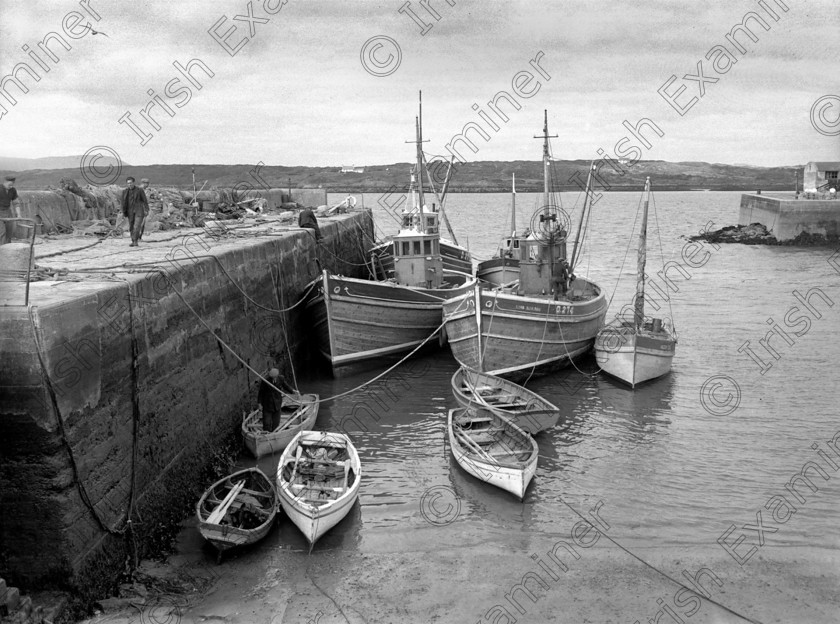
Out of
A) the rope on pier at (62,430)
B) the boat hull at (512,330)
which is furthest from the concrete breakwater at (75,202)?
the boat hull at (512,330)


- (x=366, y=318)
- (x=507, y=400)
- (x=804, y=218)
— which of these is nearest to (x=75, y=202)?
(x=366, y=318)

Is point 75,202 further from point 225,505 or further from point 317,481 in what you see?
point 225,505

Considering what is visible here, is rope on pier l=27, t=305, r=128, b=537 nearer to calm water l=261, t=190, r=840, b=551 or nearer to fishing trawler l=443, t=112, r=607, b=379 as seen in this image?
calm water l=261, t=190, r=840, b=551

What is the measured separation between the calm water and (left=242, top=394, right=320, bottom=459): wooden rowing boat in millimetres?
480

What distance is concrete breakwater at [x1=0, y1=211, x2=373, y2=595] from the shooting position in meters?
7.62

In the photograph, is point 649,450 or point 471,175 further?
point 471,175

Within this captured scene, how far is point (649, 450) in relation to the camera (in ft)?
45.8

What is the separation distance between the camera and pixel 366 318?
1884 cm

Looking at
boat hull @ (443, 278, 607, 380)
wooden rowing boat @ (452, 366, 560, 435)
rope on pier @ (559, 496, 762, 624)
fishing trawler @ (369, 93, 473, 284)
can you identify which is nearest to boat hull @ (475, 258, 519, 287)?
fishing trawler @ (369, 93, 473, 284)

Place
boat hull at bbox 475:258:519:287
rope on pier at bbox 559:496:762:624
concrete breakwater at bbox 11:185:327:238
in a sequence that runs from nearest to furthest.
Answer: rope on pier at bbox 559:496:762:624 → concrete breakwater at bbox 11:185:327:238 → boat hull at bbox 475:258:519:287

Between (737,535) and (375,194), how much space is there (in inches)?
6804

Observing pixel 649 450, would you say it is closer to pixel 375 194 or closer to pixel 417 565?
pixel 417 565

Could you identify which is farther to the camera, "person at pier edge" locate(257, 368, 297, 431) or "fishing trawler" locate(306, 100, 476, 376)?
"fishing trawler" locate(306, 100, 476, 376)

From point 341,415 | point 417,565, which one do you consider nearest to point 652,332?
point 341,415
